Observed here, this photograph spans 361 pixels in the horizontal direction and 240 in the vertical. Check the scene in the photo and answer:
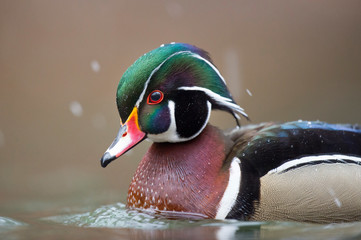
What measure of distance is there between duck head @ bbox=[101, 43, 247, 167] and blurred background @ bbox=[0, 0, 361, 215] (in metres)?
2.98

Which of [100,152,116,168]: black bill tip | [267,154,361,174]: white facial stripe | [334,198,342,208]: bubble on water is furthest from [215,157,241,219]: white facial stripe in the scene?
[100,152,116,168]: black bill tip

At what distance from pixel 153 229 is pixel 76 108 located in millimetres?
4075

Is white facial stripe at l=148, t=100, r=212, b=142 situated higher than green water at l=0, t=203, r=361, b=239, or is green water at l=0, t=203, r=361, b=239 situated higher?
white facial stripe at l=148, t=100, r=212, b=142

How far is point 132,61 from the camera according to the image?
23.2ft

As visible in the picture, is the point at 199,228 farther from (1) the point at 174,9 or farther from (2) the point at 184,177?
(1) the point at 174,9

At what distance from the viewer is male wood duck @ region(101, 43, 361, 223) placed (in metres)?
3.14

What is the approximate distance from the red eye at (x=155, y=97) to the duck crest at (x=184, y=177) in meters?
0.31

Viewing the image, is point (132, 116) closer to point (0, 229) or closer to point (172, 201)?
point (172, 201)

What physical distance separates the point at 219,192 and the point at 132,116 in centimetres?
64

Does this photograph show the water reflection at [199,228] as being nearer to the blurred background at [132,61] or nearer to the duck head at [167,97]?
the duck head at [167,97]

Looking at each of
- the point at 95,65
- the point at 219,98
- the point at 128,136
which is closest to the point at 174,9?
the point at 95,65

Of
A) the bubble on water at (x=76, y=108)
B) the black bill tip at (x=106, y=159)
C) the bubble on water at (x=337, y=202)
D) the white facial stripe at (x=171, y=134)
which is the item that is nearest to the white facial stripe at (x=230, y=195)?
the white facial stripe at (x=171, y=134)

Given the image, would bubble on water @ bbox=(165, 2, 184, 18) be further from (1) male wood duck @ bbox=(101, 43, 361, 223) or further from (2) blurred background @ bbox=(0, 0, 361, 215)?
(1) male wood duck @ bbox=(101, 43, 361, 223)

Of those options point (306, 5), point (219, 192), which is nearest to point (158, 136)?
point (219, 192)
